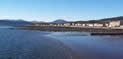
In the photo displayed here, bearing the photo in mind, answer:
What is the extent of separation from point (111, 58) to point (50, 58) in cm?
509

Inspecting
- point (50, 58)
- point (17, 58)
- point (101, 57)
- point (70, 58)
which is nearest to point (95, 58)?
point (101, 57)

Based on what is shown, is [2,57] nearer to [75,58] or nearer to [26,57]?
[26,57]

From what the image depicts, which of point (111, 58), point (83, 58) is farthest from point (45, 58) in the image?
point (111, 58)

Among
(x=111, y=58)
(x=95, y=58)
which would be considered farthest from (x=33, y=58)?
(x=111, y=58)

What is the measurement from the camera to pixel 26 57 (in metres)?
10.3

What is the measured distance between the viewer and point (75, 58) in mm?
10219

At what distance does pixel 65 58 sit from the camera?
10.1m

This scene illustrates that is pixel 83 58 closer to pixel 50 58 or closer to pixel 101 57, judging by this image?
pixel 101 57

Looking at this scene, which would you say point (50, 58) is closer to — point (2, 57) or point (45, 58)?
point (45, 58)

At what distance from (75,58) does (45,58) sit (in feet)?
8.21

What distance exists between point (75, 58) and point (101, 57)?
228cm

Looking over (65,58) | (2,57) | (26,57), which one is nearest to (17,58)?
(26,57)

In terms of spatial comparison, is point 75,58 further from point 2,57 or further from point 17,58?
point 2,57

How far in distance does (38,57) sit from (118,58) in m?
6.74
